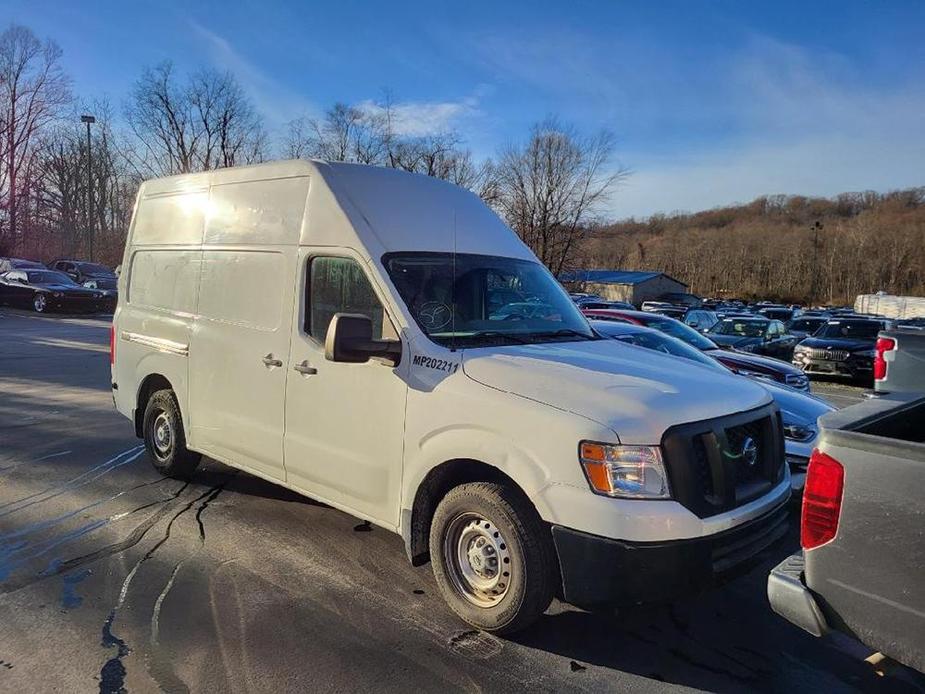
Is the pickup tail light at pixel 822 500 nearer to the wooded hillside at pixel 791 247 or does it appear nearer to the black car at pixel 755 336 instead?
the black car at pixel 755 336

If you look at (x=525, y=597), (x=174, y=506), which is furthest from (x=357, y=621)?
(x=174, y=506)

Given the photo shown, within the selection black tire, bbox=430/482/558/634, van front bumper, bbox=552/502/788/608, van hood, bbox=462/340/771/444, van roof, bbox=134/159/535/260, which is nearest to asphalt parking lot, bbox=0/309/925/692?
black tire, bbox=430/482/558/634

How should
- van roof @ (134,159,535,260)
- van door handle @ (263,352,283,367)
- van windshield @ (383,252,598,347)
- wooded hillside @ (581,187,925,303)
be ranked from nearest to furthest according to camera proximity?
van windshield @ (383,252,598,347) → van roof @ (134,159,535,260) → van door handle @ (263,352,283,367) → wooded hillside @ (581,187,925,303)

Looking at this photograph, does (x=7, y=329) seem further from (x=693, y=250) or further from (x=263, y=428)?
(x=693, y=250)

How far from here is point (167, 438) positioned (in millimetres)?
5922

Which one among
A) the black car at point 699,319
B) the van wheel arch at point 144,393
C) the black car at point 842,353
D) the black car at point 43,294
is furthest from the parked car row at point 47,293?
the black car at point 842,353

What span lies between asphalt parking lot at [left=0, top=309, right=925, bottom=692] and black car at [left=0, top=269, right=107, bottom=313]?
78.2 ft

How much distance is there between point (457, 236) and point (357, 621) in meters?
2.49

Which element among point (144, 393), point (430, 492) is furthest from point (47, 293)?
point (430, 492)

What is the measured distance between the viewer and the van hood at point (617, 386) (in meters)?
3.04

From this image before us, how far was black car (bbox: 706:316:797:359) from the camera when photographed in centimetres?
1655

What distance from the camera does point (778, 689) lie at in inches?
120

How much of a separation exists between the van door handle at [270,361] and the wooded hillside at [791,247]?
93220 millimetres

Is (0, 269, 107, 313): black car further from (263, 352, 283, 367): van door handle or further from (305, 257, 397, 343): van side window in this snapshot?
(305, 257, 397, 343): van side window
